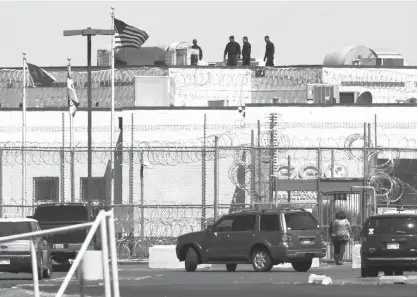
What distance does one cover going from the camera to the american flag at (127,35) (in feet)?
146

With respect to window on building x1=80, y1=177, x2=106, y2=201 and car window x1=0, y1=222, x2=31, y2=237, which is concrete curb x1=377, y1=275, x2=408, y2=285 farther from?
window on building x1=80, y1=177, x2=106, y2=201

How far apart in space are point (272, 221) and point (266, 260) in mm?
957

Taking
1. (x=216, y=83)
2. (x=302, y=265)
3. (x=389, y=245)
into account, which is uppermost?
(x=216, y=83)

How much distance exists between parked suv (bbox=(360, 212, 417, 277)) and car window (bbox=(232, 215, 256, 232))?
4.35m

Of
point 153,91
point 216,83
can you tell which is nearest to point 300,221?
point 153,91

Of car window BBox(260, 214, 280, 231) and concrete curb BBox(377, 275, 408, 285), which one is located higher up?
car window BBox(260, 214, 280, 231)

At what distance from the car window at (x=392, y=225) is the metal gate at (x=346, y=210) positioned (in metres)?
7.88

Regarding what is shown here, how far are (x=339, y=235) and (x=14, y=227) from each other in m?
9.42

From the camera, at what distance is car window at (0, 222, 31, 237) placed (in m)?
30.6

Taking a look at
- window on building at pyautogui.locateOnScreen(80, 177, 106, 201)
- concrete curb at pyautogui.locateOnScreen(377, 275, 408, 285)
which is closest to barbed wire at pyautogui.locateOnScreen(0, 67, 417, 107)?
window on building at pyautogui.locateOnScreen(80, 177, 106, 201)

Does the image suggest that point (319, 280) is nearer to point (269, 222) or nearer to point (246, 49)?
point (269, 222)

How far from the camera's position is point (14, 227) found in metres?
30.7

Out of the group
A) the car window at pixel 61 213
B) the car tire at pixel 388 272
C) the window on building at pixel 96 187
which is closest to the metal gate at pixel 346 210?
the car window at pixel 61 213

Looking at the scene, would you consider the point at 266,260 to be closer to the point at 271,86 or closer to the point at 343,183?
the point at 343,183
